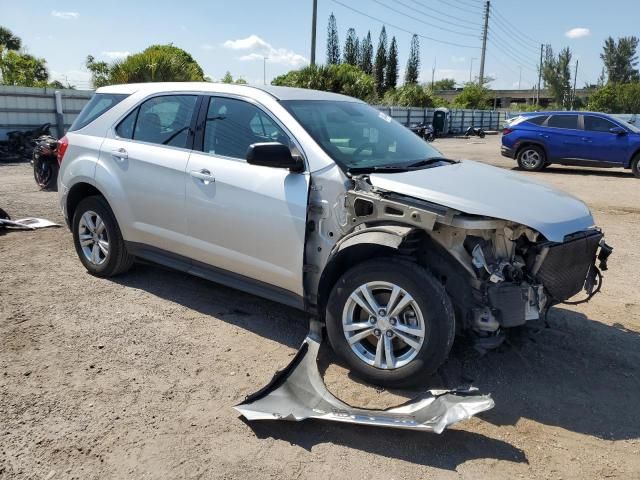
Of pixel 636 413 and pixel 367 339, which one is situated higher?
pixel 367 339

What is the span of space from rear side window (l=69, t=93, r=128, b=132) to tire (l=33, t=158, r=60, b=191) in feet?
15.8

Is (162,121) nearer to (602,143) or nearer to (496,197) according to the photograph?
(496,197)

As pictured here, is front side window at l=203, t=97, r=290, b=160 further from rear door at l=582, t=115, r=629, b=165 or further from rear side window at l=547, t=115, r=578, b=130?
rear side window at l=547, t=115, r=578, b=130

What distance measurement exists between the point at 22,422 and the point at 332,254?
6.57ft

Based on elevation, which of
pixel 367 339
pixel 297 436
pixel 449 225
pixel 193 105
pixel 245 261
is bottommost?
pixel 297 436

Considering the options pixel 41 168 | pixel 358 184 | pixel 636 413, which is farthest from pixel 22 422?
pixel 41 168

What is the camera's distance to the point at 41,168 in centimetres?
967

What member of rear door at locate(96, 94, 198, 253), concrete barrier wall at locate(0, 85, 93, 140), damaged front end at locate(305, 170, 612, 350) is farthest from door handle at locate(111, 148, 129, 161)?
concrete barrier wall at locate(0, 85, 93, 140)

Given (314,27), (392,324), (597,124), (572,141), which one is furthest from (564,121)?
(314,27)

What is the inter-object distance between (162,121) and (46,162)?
19.5ft

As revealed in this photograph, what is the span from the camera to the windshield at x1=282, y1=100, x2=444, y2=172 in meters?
3.88

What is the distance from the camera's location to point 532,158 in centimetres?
1582

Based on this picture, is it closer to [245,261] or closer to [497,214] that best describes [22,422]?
[245,261]

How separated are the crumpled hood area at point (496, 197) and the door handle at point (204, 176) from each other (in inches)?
50.3
